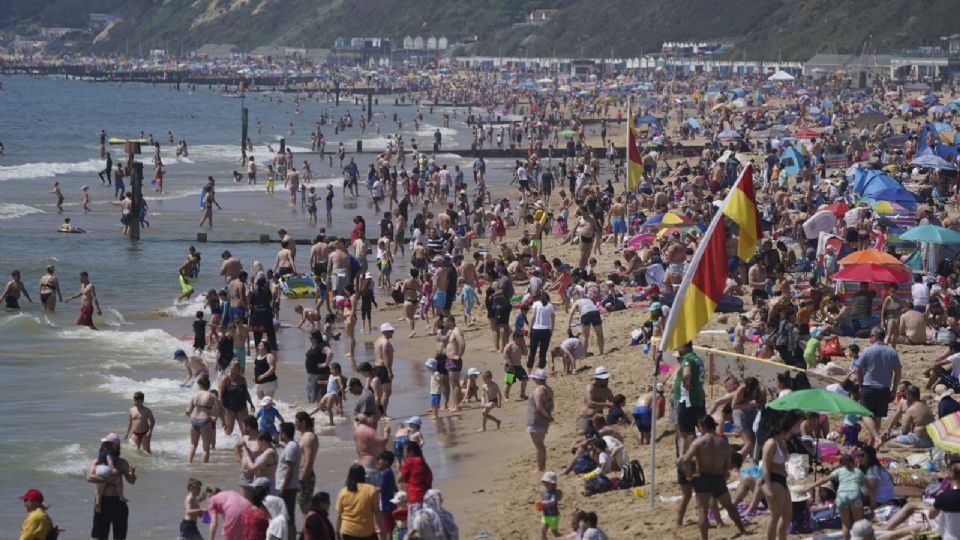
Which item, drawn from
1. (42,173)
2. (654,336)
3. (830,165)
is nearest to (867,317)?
(654,336)

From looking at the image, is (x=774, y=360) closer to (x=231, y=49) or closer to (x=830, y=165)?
(x=830, y=165)

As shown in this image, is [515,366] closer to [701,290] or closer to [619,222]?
[701,290]

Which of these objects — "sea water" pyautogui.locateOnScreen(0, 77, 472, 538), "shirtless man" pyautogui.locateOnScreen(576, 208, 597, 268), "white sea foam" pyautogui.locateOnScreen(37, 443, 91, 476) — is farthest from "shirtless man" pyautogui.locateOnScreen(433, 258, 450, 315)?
"white sea foam" pyautogui.locateOnScreen(37, 443, 91, 476)

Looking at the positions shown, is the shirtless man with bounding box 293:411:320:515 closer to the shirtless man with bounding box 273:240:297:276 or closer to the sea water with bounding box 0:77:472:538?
the sea water with bounding box 0:77:472:538

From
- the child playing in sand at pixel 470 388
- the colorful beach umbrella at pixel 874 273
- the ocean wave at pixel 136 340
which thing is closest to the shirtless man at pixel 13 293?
the ocean wave at pixel 136 340

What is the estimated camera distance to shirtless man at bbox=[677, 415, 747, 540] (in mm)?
10586

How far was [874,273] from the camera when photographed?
17625mm

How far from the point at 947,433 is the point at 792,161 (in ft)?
86.2

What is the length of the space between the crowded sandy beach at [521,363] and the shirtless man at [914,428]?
0.03 metres

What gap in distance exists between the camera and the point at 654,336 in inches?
683

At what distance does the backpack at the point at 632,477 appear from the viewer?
42.2ft

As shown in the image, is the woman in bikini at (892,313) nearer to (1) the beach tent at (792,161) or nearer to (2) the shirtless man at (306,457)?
(2) the shirtless man at (306,457)

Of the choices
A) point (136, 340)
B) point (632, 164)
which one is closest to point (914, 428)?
point (136, 340)

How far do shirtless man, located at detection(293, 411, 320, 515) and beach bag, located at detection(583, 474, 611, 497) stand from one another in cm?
258
